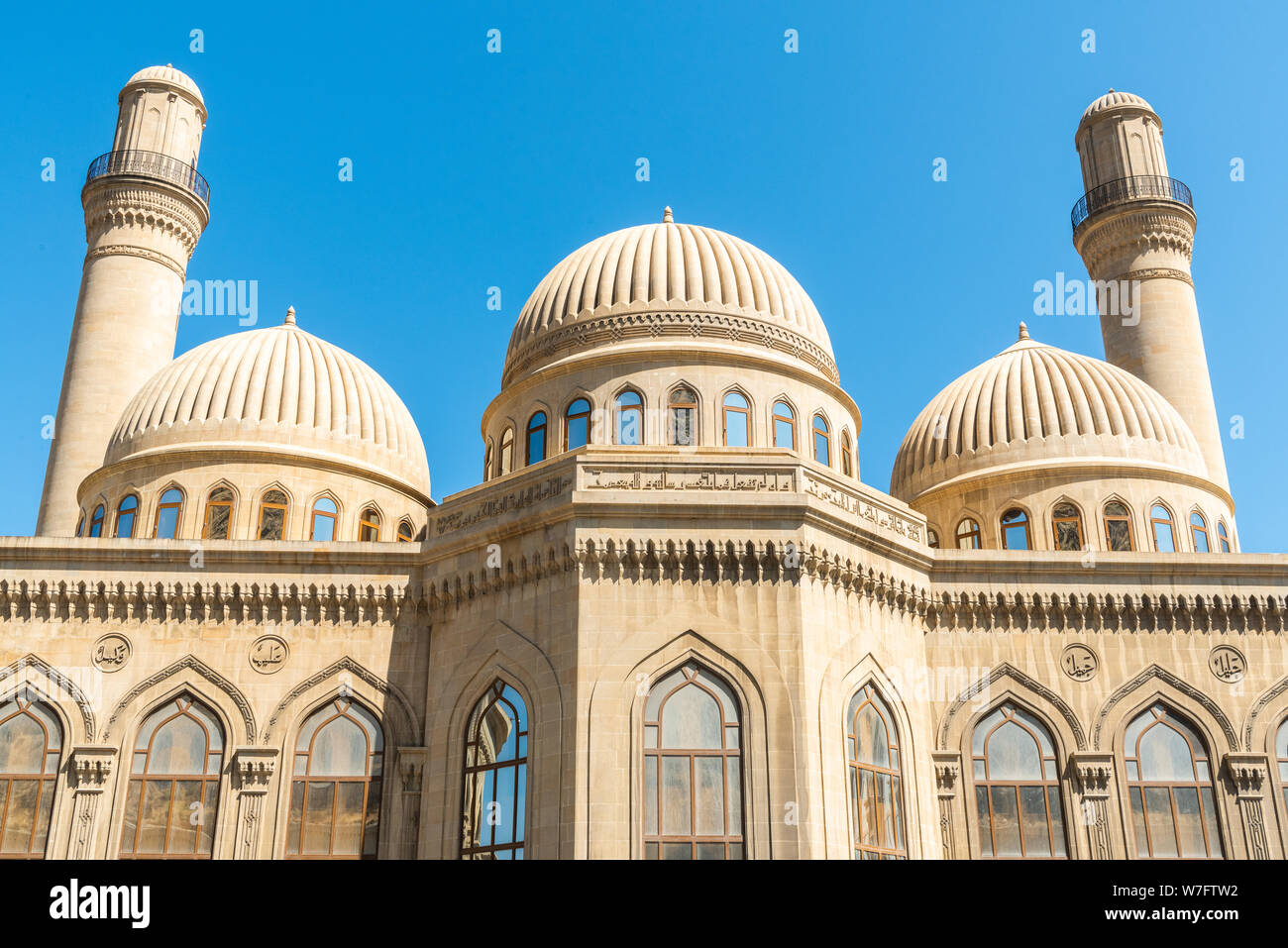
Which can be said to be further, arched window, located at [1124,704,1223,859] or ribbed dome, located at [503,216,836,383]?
ribbed dome, located at [503,216,836,383]

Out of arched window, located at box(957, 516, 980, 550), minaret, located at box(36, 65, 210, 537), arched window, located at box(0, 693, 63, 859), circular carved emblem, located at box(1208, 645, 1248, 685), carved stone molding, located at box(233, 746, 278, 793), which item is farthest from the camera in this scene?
minaret, located at box(36, 65, 210, 537)

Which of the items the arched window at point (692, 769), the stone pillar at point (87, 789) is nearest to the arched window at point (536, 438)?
the arched window at point (692, 769)

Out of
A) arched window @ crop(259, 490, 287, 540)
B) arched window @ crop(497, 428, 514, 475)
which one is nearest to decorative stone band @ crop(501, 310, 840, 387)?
arched window @ crop(497, 428, 514, 475)

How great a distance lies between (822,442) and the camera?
23.6 meters

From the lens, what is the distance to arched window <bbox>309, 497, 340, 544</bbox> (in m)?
25.3

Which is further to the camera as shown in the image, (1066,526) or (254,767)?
(1066,526)

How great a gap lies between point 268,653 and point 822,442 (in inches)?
434

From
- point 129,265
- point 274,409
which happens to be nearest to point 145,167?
point 129,265

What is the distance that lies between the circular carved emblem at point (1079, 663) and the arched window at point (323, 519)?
1482cm

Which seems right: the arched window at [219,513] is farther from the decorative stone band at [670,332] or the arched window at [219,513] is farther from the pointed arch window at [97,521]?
the decorative stone band at [670,332]

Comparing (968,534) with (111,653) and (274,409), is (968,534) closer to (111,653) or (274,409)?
(274,409)

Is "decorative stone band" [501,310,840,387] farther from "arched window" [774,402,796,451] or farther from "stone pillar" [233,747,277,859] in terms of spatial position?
"stone pillar" [233,747,277,859]

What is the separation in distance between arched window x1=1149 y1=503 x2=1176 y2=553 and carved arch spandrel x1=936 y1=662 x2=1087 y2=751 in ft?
21.2

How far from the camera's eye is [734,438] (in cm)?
2233
